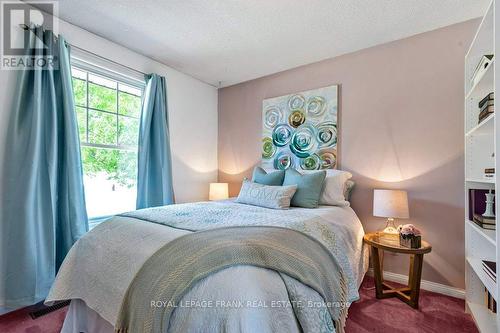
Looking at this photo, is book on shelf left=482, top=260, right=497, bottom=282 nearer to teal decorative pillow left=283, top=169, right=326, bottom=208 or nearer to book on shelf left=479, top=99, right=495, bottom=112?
book on shelf left=479, top=99, right=495, bottom=112

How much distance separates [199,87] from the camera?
12.1ft

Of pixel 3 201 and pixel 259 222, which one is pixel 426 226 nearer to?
pixel 259 222

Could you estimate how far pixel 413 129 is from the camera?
239cm

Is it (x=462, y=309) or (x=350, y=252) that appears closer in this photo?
(x=350, y=252)

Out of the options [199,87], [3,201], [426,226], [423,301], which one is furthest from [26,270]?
[426,226]

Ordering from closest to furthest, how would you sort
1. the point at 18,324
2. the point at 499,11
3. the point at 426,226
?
1. the point at 499,11
2. the point at 18,324
3. the point at 426,226

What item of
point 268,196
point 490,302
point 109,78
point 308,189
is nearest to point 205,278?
point 268,196

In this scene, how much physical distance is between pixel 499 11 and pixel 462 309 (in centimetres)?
212

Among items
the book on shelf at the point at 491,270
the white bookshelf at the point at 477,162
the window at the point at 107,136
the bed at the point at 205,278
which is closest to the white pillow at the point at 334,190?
the bed at the point at 205,278

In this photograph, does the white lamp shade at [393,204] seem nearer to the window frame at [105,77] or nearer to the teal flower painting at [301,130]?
the teal flower painting at [301,130]

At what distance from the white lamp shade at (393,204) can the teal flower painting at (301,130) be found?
2.35 ft

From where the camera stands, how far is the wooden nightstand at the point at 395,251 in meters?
1.94

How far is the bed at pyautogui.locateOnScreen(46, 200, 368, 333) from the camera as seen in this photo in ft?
3.01

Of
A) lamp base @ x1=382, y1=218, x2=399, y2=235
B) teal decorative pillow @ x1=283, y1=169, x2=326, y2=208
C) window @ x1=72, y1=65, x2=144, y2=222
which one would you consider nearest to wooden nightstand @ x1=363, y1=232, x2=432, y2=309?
lamp base @ x1=382, y1=218, x2=399, y2=235
